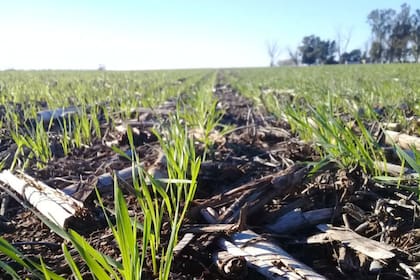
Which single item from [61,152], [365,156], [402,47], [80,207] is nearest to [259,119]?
[61,152]

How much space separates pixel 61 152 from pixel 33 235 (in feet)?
3.94

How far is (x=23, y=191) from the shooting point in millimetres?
1621

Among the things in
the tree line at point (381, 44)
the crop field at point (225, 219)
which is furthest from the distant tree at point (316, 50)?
the crop field at point (225, 219)

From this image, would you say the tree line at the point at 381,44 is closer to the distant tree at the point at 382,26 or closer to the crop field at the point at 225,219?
the distant tree at the point at 382,26

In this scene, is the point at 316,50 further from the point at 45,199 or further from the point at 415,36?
the point at 45,199

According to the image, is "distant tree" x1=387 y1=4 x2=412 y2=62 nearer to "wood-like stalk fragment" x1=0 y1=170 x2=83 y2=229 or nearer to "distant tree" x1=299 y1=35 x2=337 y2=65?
"distant tree" x1=299 y1=35 x2=337 y2=65

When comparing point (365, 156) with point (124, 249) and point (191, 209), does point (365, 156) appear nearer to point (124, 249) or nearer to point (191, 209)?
point (191, 209)

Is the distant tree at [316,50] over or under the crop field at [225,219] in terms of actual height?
over

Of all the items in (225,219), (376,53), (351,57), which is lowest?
(225,219)

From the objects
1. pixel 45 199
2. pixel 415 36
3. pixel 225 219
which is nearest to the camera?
pixel 225 219

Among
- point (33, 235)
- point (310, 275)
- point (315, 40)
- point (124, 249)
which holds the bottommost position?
point (33, 235)

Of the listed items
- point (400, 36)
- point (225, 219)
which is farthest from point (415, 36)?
point (225, 219)

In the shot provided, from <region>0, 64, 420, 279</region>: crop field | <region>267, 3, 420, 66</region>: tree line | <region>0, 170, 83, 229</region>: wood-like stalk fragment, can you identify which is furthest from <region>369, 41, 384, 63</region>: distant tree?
<region>0, 170, 83, 229</region>: wood-like stalk fragment

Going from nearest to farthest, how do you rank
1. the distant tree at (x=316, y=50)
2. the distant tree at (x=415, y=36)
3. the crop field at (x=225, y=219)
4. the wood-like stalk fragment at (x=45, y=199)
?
the crop field at (x=225, y=219) → the wood-like stalk fragment at (x=45, y=199) → the distant tree at (x=415, y=36) → the distant tree at (x=316, y=50)
